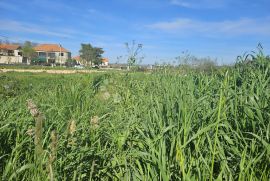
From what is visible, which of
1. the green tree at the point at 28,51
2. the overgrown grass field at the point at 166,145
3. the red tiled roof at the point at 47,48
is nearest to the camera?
the overgrown grass field at the point at 166,145

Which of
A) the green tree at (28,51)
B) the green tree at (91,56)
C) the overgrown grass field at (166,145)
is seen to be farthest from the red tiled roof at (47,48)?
the overgrown grass field at (166,145)

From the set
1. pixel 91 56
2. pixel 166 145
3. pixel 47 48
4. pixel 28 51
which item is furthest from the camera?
pixel 47 48

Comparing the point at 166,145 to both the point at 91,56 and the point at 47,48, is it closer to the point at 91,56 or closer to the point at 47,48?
the point at 91,56

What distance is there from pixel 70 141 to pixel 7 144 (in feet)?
2.36

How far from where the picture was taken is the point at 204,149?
98.4 inches

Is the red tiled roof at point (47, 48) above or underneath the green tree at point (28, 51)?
above

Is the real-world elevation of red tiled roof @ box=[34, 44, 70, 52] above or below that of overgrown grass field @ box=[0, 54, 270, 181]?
above

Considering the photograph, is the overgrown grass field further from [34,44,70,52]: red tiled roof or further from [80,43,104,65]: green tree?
[34,44,70,52]: red tiled roof

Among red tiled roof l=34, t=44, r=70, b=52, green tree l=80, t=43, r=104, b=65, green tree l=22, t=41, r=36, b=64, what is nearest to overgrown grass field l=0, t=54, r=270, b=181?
green tree l=80, t=43, r=104, b=65

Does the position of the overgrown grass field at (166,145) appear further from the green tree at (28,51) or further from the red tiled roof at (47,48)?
the red tiled roof at (47,48)

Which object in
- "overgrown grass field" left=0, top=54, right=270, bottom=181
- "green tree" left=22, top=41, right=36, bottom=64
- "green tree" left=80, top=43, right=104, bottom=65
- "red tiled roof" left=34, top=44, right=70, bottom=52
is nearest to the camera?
"overgrown grass field" left=0, top=54, right=270, bottom=181

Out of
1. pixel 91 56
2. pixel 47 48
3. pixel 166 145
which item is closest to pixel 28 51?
pixel 47 48

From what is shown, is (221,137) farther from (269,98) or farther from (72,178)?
(72,178)

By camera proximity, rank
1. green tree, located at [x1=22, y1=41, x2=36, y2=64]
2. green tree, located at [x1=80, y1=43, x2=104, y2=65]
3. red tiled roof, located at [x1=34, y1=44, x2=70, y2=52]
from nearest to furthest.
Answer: green tree, located at [x1=80, y1=43, x2=104, y2=65] < green tree, located at [x1=22, y1=41, x2=36, y2=64] < red tiled roof, located at [x1=34, y1=44, x2=70, y2=52]
